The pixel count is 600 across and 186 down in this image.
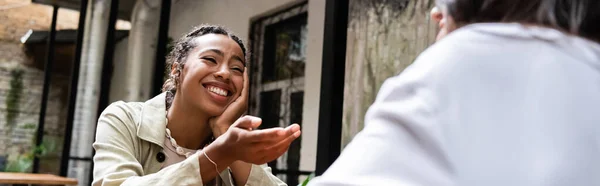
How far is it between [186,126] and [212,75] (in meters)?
0.13

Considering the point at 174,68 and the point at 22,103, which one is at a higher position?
the point at 22,103

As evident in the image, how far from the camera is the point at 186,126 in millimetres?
1303

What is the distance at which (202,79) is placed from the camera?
1268 millimetres

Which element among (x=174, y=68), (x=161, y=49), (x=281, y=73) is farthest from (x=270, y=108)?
(x=174, y=68)

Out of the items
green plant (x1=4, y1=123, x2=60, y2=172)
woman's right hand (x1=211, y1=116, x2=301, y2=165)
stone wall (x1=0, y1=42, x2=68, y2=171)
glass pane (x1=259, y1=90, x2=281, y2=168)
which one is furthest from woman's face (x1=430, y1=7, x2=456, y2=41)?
stone wall (x1=0, y1=42, x2=68, y2=171)

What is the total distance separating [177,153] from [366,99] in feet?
4.24

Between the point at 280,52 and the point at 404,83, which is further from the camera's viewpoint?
the point at 280,52

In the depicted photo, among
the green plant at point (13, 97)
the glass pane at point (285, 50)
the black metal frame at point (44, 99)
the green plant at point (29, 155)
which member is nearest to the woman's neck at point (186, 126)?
the glass pane at point (285, 50)

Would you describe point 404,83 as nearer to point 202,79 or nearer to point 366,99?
point 202,79

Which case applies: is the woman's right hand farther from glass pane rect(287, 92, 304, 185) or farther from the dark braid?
glass pane rect(287, 92, 304, 185)

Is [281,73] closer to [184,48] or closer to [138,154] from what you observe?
[184,48]

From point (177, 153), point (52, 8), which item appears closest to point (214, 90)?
point (177, 153)

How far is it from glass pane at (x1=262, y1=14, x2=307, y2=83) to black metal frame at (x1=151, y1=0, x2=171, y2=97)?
34.5 inches

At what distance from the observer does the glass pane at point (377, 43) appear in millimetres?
2232
